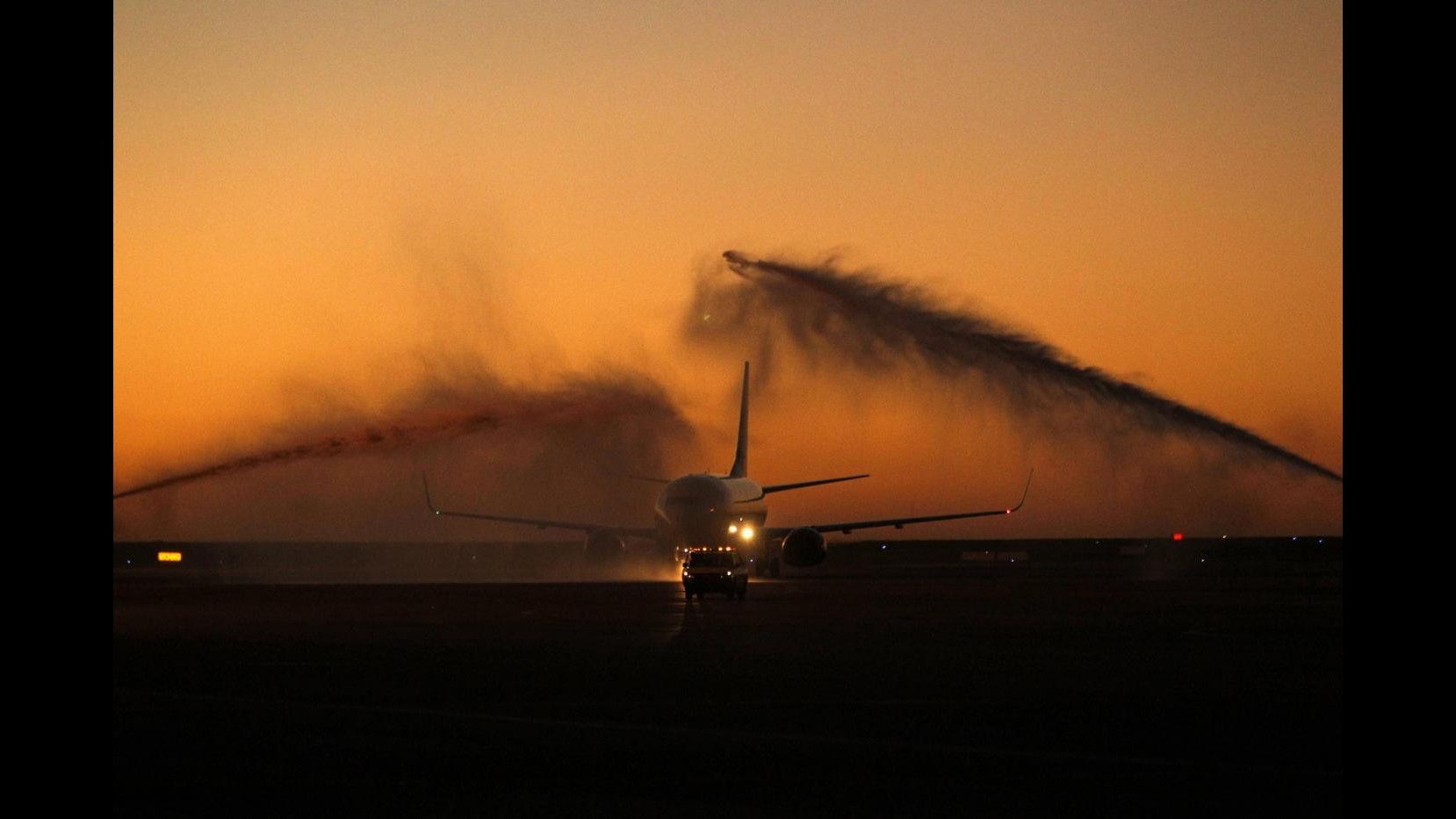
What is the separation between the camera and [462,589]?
222ft

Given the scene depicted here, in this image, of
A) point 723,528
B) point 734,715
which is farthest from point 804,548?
point 734,715

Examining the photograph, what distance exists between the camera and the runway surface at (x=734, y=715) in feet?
48.8

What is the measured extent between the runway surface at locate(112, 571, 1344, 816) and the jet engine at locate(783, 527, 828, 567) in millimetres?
35462

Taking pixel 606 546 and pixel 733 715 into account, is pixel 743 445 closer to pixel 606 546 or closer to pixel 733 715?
pixel 606 546

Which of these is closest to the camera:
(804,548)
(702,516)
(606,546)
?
(702,516)

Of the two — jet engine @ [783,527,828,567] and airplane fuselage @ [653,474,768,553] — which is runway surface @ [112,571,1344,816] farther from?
jet engine @ [783,527,828,567]

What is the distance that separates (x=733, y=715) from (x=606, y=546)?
62695 mm

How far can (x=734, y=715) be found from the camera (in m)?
21.4

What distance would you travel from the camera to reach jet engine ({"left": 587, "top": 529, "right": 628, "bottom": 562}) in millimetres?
83688

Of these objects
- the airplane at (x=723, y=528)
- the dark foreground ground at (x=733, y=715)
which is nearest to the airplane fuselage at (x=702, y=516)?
the airplane at (x=723, y=528)

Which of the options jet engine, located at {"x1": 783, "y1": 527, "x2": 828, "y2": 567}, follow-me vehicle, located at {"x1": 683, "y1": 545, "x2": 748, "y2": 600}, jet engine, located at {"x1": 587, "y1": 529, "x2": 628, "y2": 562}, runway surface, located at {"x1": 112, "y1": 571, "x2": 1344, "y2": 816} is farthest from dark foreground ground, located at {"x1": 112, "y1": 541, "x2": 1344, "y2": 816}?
jet engine, located at {"x1": 587, "y1": 529, "x2": 628, "y2": 562}

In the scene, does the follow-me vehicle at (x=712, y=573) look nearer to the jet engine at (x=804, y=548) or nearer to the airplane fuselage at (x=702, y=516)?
the airplane fuselage at (x=702, y=516)

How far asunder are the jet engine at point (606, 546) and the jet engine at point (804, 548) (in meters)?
8.53
